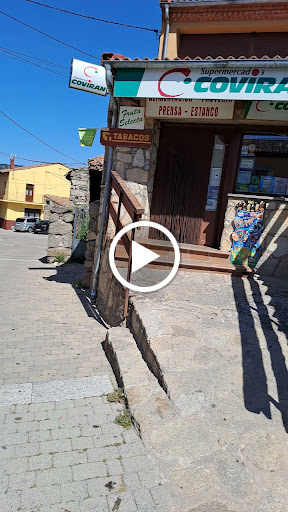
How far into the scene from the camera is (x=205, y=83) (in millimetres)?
5320

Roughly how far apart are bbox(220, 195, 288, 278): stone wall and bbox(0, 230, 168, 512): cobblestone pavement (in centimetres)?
319

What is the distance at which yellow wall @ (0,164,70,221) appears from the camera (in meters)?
39.2

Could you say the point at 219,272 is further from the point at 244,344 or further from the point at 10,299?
the point at 10,299

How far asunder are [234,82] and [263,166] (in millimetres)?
1899

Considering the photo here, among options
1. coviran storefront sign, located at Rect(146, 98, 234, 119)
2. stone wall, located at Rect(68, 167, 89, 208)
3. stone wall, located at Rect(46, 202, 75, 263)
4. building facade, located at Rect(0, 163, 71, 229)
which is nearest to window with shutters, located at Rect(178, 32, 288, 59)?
coviran storefront sign, located at Rect(146, 98, 234, 119)

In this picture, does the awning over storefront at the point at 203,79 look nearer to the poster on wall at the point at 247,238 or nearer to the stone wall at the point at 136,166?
the stone wall at the point at 136,166

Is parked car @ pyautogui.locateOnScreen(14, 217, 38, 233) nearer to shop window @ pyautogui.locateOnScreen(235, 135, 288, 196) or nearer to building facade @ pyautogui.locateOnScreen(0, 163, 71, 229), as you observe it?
building facade @ pyautogui.locateOnScreen(0, 163, 71, 229)

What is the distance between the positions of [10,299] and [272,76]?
20.0 ft

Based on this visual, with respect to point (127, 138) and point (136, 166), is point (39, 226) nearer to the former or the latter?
point (136, 166)

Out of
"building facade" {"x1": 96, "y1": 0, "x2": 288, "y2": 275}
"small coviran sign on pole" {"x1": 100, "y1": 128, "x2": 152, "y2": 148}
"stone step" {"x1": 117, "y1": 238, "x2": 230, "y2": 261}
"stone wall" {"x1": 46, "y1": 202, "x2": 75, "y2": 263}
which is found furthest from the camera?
"stone wall" {"x1": 46, "y1": 202, "x2": 75, "y2": 263}

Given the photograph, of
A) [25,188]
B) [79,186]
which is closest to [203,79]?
[79,186]

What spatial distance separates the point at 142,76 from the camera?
560 centimetres

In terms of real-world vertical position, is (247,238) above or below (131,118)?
below
